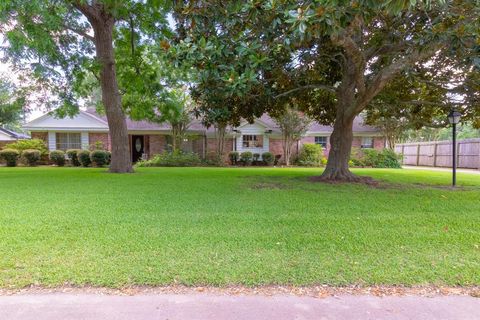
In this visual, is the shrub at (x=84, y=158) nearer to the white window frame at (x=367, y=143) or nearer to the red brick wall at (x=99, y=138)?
the red brick wall at (x=99, y=138)

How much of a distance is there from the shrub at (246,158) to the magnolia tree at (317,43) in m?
9.22

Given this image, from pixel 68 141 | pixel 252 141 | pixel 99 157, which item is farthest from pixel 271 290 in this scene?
pixel 68 141

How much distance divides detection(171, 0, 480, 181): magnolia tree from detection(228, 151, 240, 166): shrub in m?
9.42

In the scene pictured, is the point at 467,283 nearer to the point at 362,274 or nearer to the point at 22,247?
the point at 362,274

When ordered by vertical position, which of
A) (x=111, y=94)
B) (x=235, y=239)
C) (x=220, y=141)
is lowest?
(x=235, y=239)

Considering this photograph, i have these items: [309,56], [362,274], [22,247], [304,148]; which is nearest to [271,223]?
[362,274]

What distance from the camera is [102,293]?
9.53ft

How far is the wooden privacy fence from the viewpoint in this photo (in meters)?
18.0

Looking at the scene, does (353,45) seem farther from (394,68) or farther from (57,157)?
(57,157)

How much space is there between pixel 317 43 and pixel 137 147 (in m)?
17.5

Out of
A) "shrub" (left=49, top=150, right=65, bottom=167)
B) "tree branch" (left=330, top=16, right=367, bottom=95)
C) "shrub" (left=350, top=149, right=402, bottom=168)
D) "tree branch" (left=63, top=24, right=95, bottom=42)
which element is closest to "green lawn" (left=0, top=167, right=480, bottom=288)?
"tree branch" (left=330, top=16, right=367, bottom=95)

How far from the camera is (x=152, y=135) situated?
21609 millimetres

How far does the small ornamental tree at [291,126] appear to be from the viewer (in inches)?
773

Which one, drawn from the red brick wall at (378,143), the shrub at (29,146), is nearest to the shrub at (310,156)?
the red brick wall at (378,143)
